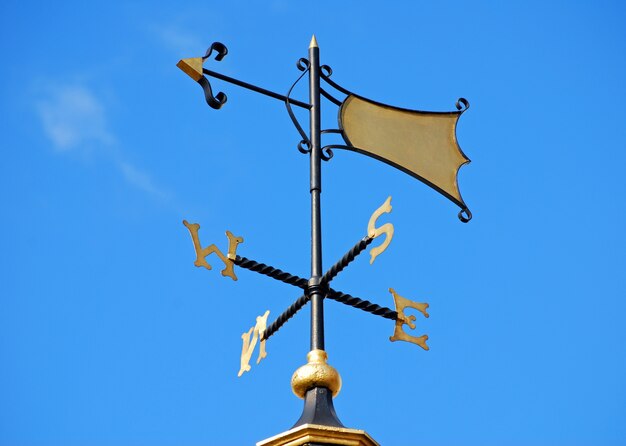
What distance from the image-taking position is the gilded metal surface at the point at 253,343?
425 centimetres

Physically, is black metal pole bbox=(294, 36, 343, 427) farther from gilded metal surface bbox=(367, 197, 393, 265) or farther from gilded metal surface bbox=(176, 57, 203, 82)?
gilded metal surface bbox=(176, 57, 203, 82)

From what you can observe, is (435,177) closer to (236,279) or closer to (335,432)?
(236,279)

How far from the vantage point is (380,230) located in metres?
3.88

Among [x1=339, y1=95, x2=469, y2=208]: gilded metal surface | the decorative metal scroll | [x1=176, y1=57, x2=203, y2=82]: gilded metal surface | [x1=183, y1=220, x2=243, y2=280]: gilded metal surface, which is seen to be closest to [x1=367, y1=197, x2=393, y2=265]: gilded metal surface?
the decorative metal scroll

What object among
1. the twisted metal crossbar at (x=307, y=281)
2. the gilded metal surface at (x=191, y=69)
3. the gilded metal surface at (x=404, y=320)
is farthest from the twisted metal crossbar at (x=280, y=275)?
the gilded metal surface at (x=191, y=69)

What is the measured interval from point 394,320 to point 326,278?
48 centimetres

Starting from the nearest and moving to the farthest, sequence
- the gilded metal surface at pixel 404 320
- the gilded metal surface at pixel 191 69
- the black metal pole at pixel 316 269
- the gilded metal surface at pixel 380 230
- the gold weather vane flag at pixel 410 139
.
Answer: the black metal pole at pixel 316 269 < the gilded metal surface at pixel 380 230 < the gilded metal surface at pixel 404 320 < the gilded metal surface at pixel 191 69 < the gold weather vane flag at pixel 410 139

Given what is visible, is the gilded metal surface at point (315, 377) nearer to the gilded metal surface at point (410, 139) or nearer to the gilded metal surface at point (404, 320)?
the gilded metal surface at point (404, 320)

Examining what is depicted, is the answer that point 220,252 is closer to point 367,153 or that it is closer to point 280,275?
point 280,275

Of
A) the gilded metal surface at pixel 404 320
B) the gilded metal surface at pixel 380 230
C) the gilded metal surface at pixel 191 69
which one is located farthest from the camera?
the gilded metal surface at pixel 191 69

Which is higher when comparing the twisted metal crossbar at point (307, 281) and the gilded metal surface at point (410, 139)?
the gilded metal surface at point (410, 139)

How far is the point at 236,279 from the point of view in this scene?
13.2 ft

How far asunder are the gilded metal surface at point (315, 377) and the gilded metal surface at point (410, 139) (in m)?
1.21

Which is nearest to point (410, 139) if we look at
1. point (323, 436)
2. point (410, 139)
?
point (410, 139)
